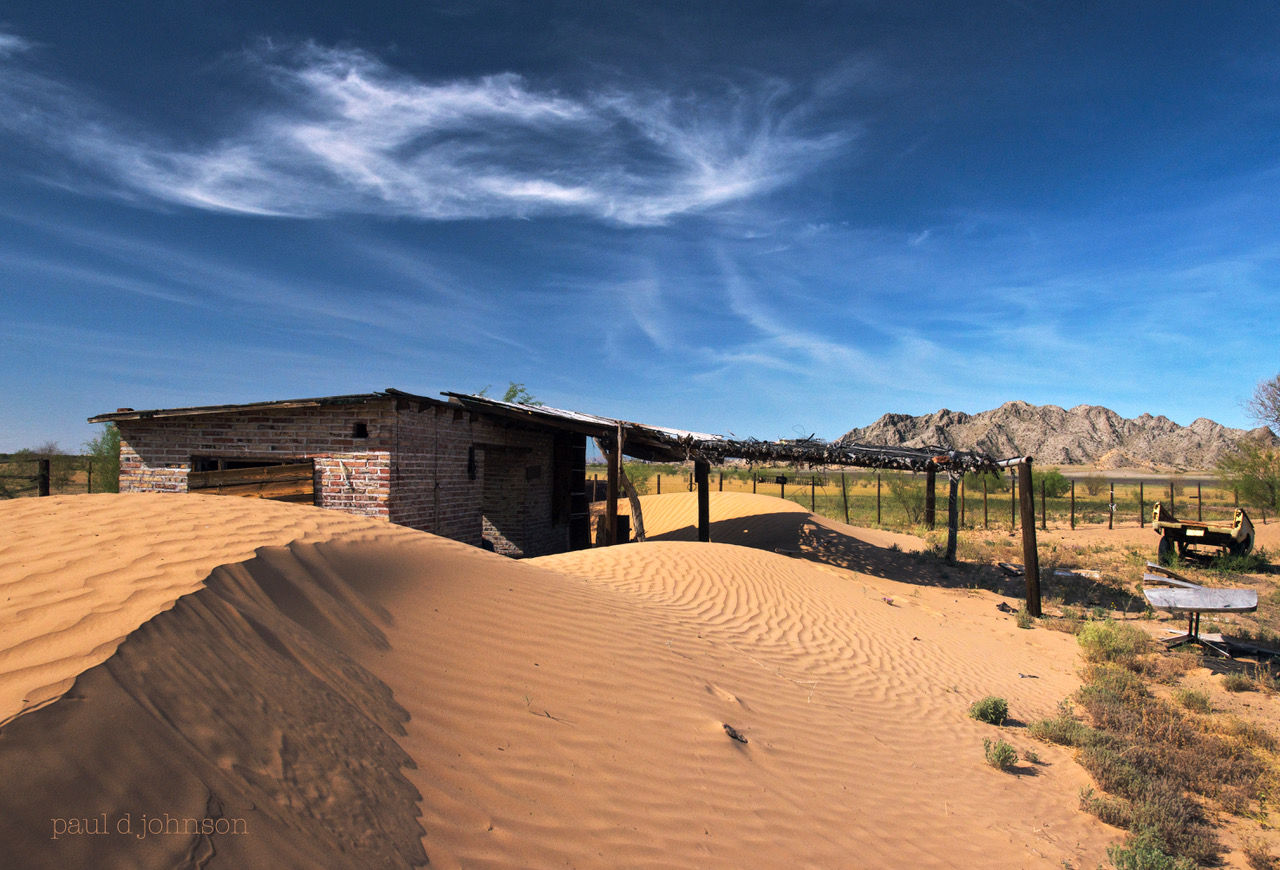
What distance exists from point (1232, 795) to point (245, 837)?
6526 mm

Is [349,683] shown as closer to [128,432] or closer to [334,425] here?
[334,425]

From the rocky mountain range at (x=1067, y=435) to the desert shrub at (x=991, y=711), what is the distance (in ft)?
247

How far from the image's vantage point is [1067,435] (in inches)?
3430

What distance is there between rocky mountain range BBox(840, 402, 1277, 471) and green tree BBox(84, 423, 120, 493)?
76161 mm

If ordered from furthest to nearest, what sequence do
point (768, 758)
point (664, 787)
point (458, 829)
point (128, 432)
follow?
1. point (128, 432)
2. point (768, 758)
3. point (664, 787)
4. point (458, 829)

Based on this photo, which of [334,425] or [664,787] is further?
[334,425]

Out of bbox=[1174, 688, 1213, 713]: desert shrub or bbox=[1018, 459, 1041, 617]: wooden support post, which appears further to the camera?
bbox=[1018, 459, 1041, 617]: wooden support post

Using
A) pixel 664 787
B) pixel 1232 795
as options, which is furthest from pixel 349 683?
pixel 1232 795

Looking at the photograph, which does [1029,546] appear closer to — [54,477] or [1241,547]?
[1241,547]

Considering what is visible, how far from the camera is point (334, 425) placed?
8562mm

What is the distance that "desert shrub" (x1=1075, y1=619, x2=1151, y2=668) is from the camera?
764cm

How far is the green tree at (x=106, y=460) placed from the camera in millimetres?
18828

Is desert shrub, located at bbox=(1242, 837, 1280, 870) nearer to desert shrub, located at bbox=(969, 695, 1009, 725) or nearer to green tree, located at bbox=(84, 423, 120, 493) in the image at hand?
desert shrub, located at bbox=(969, 695, 1009, 725)

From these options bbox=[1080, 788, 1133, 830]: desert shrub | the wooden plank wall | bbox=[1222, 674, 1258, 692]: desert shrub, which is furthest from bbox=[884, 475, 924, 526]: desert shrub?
the wooden plank wall
